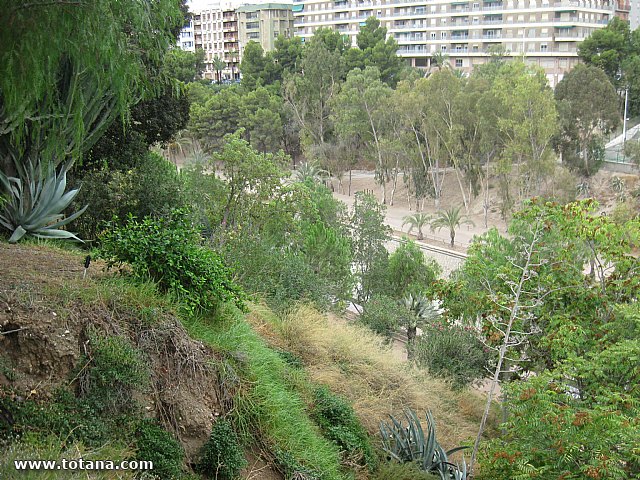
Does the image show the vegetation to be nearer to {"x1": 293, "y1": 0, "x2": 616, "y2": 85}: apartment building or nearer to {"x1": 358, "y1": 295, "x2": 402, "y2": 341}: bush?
{"x1": 358, "y1": 295, "x2": 402, "y2": 341}: bush

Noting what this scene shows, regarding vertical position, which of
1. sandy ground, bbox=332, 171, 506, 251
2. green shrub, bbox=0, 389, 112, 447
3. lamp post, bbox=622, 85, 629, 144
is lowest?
sandy ground, bbox=332, 171, 506, 251

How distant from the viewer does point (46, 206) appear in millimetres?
10000

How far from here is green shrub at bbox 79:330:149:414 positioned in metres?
6.30

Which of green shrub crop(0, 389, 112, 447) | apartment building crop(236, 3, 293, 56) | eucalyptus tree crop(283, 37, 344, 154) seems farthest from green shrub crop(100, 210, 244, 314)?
apartment building crop(236, 3, 293, 56)

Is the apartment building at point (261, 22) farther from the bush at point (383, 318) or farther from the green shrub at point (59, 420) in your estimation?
the green shrub at point (59, 420)

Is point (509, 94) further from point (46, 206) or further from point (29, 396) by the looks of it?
point (29, 396)

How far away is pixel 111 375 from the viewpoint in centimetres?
636

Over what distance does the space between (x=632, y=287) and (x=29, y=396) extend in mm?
8545

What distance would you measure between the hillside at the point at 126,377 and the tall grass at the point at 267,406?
1cm

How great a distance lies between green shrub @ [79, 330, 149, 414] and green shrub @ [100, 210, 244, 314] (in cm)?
112

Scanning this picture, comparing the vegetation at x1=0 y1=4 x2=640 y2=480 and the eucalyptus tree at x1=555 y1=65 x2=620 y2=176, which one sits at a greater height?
the eucalyptus tree at x1=555 y1=65 x2=620 y2=176

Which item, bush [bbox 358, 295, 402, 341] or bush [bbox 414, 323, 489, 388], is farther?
bush [bbox 358, 295, 402, 341]

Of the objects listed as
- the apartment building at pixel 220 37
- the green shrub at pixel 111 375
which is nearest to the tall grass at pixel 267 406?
the green shrub at pixel 111 375

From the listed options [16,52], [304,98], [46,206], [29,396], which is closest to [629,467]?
[29,396]
